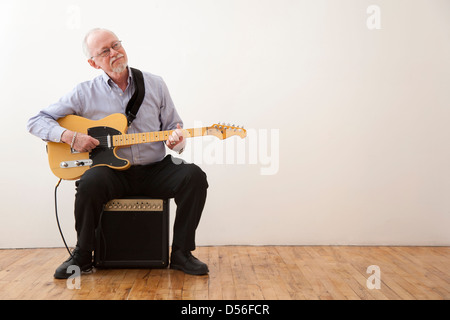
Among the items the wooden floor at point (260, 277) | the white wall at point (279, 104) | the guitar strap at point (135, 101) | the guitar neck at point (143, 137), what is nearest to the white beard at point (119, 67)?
the guitar strap at point (135, 101)

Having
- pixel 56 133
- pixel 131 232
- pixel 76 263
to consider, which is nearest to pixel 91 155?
pixel 56 133

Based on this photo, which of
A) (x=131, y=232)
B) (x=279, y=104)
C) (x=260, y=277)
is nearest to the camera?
(x=260, y=277)

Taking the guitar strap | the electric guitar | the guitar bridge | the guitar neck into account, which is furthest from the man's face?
the guitar bridge

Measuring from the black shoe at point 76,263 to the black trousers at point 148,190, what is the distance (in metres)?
0.04

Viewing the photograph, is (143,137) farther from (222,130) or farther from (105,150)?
(222,130)

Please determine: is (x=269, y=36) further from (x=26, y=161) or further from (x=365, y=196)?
(x=26, y=161)

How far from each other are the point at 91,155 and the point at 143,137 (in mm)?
287

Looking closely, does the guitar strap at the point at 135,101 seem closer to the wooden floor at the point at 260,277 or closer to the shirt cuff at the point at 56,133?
the shirt cuff at the point at 56,133

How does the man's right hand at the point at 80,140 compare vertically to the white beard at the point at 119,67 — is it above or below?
below

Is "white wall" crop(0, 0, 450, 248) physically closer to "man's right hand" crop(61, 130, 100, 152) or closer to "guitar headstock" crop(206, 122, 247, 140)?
"guitar headstock" crop(206, 122, 247, 140)

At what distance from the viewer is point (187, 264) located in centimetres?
245

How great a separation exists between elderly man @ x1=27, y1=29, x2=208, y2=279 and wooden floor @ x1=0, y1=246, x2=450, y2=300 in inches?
6.4

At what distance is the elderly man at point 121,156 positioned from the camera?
241 centimetres

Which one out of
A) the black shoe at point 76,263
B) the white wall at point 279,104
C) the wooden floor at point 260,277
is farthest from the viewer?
the white wall at point 279,104
